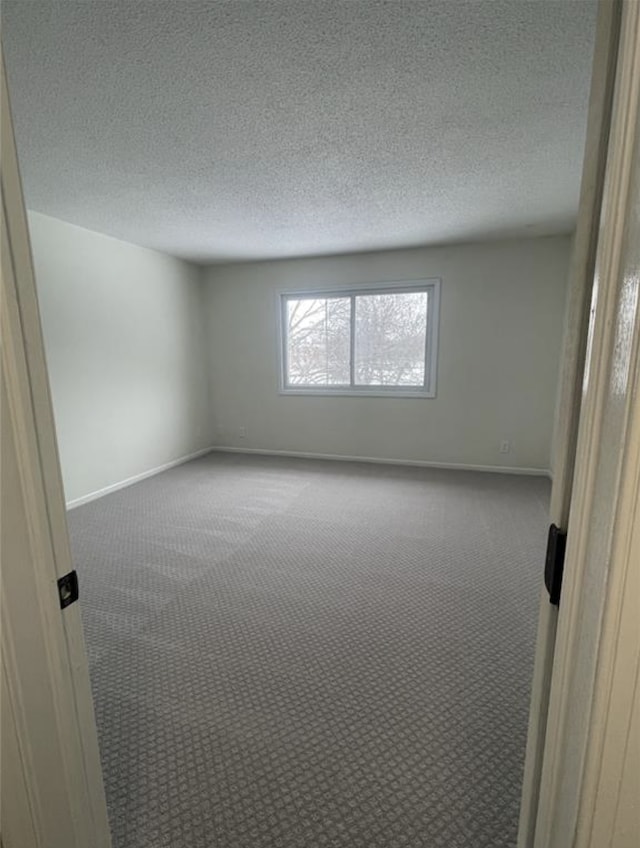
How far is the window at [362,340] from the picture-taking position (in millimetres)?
4395

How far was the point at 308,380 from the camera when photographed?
16.2ft

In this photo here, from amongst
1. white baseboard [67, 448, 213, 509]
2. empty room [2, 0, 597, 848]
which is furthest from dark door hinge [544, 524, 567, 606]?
white baseboard [67, 448, 213, 509]

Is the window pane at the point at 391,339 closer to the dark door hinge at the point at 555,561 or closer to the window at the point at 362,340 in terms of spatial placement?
the window at the point at 362,340

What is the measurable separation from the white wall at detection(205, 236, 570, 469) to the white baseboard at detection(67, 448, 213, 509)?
0.73 meters

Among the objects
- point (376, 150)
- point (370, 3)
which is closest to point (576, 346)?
point (370, 3)

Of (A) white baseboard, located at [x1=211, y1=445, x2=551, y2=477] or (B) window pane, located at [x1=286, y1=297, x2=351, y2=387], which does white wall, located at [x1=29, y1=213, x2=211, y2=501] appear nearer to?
(A) white baseboard, located at [x1=211, y1=445, x2=551, y2=477]

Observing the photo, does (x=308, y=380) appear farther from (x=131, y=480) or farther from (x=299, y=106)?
(x=299, y=106)

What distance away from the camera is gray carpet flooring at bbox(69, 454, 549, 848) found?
117 centimetres

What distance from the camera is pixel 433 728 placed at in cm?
142

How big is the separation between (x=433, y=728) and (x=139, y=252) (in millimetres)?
4557

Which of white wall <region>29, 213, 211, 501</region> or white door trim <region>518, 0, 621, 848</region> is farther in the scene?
white wall <region>29, 213, 211, 501</region>

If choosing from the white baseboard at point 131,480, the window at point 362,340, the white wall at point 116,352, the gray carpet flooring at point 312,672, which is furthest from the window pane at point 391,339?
the white baseboard at point 131,480

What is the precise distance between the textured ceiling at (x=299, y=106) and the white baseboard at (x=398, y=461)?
8.10 feet

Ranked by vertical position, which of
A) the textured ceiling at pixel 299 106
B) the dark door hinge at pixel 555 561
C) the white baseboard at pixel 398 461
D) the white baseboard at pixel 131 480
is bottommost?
the white baseboard at pixel 131 480
